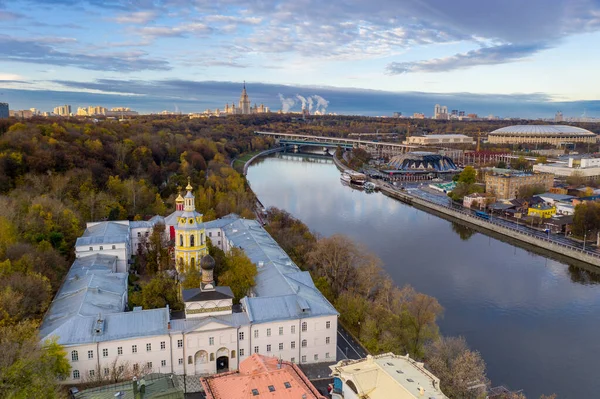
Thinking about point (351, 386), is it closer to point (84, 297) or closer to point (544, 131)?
point (84, 297)

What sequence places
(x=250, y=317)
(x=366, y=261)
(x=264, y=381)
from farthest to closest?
(x=366, y=261), (x=250, y=317), (x=264, y=381)

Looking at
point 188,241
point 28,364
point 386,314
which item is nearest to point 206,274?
point 188,241

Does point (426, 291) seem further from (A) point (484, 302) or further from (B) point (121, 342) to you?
(B) point (121, 342)

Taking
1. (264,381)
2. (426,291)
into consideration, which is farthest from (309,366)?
(426,291)

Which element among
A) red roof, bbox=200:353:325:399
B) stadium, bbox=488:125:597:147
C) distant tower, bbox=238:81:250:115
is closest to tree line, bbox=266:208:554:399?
red roof, bbox=200:353:325:399

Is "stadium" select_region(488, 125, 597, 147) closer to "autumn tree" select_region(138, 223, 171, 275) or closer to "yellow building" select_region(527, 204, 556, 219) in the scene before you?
"yellow building" select_region(527, 204, 556, 219)

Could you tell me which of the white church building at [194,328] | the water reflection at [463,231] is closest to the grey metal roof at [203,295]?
the white church building at [194,328]

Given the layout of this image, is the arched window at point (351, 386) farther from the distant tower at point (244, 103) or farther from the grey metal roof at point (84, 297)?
the distant tower at point (244, 103)
